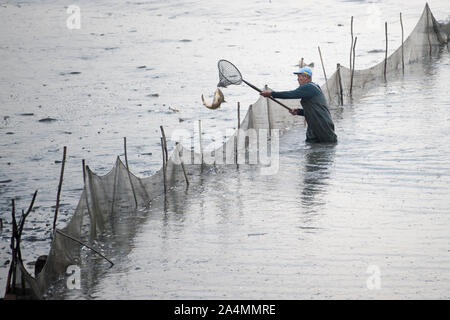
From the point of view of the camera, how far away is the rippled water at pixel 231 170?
369 inches

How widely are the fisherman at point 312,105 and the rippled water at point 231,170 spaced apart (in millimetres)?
298

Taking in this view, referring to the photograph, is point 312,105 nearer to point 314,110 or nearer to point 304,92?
point 314,110

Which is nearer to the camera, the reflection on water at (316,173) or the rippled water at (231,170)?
the rippled water at (231,170)

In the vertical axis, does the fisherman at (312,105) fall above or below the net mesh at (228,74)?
below

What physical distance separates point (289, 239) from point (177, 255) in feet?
4.61

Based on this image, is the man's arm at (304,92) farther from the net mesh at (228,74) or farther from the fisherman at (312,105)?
the net mesh at (228,74)

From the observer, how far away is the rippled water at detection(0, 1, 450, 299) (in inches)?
369

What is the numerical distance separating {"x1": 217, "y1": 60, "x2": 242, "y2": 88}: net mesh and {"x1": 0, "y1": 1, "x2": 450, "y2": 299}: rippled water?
1.42 m

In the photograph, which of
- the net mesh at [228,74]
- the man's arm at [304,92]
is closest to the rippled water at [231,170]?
the man's arm at [304,92]

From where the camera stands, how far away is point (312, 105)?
13.4 meters

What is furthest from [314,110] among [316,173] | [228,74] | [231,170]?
[231,170]

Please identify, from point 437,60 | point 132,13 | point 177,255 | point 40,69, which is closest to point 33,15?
point 132,13

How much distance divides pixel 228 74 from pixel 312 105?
148cm
